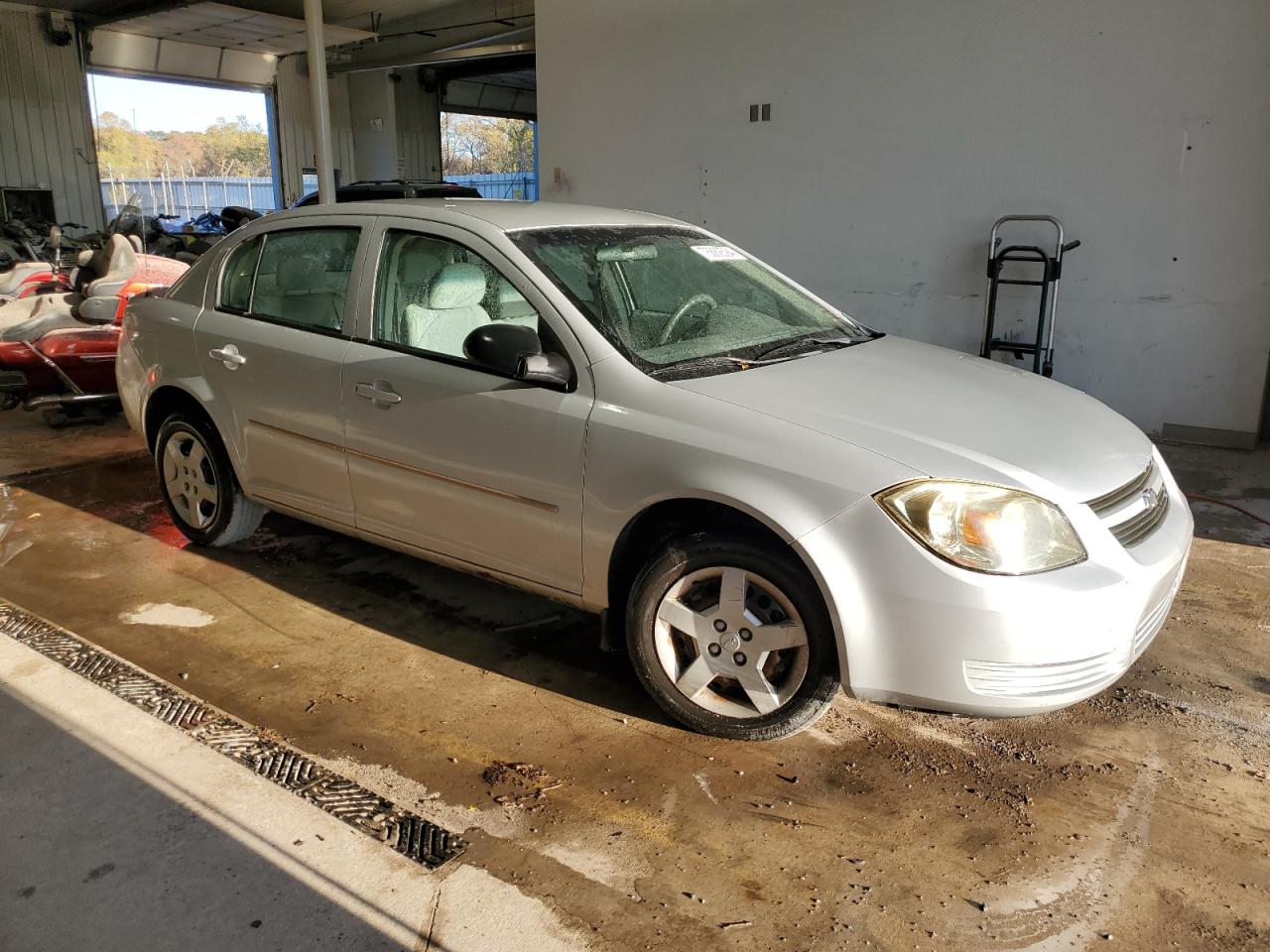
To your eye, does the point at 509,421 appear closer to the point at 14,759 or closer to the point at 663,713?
the point at 663,713

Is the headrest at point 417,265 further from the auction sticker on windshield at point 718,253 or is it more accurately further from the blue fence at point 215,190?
the blue fence at point 215,190

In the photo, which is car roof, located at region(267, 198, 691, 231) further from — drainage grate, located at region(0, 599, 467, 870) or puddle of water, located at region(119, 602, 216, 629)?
drainage grate, located at region(0, 599, 467, 870)

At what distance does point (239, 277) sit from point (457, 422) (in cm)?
166

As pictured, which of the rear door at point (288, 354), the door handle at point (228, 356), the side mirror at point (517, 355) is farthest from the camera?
the door handle at point (228, 356)

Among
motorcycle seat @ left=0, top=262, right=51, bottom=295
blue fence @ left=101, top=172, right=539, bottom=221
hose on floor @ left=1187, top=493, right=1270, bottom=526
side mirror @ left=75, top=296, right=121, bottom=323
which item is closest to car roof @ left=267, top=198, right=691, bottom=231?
hose on floor @ left=1187, top=493, right=1270, bottom=526

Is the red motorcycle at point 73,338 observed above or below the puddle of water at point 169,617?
above

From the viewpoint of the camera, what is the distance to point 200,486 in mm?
4590

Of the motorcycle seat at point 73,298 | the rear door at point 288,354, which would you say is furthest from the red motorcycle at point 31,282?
the rear door at point 288,354

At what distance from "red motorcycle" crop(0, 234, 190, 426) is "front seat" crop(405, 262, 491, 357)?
4605mm

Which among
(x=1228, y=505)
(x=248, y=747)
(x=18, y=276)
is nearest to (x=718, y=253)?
(x=248, y=747)

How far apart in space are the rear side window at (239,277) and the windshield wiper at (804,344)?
7.65ft

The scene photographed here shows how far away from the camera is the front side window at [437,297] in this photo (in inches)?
137

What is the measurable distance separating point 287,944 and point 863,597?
64.8 inches

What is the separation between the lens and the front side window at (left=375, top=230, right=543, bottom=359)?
3.48m
